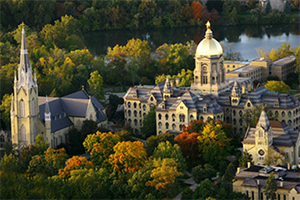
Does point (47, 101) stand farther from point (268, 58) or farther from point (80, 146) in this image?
point (268, 58)

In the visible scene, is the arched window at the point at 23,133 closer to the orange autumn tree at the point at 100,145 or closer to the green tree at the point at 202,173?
the orange autumn tree at the point at 100,145

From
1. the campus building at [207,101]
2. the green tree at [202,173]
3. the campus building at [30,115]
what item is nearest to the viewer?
the green tree at [202,173]

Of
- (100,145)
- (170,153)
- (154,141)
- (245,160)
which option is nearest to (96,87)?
(154,141)

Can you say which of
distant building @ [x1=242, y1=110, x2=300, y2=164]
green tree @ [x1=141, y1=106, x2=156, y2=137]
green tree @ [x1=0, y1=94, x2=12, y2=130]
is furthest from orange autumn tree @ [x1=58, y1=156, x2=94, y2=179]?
green tree @ [x1=0, y1=94, x2=12, y2=130]

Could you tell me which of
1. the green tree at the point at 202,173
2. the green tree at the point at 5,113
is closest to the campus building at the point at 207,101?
the green tree at the point at 202,173

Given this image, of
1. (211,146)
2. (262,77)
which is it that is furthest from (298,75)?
(211,146)

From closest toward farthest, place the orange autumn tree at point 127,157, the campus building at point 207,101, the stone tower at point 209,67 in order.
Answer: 1. the orange autumn tree at point 127,157
2. the campus building at point 207,101
3. the stone tower at point 209,67
